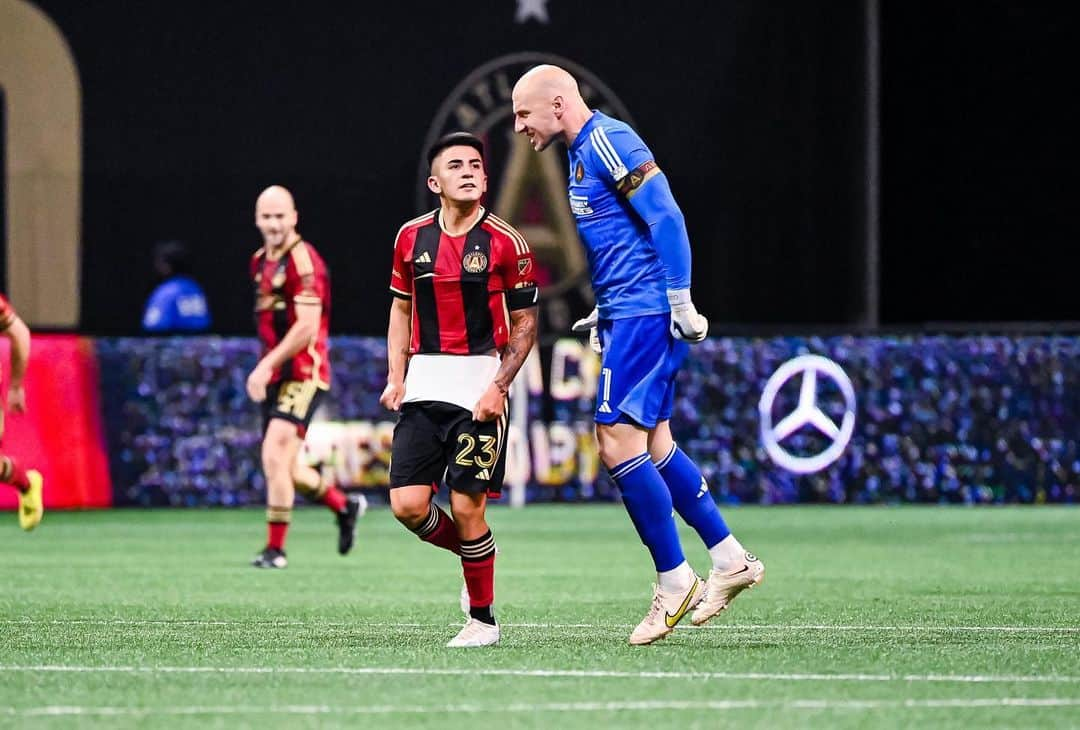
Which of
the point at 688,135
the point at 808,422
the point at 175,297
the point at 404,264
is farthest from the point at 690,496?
the point at 688,135

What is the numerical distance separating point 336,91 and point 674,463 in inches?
431

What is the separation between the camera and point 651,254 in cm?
704

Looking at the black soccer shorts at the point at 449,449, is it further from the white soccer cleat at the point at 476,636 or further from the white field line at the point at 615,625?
the white field line at the point at 615,625

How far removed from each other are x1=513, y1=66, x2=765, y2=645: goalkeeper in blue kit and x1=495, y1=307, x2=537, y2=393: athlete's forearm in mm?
231

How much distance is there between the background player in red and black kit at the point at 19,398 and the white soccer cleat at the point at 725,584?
3995 millimetres

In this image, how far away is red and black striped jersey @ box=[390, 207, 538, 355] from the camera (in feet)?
23.7

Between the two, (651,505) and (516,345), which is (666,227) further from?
(651,505)

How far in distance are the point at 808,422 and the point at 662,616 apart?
31.1 feet

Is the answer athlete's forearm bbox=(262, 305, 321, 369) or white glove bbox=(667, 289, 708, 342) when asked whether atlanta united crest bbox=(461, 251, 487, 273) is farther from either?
athlete's forearm bbox=(262, 305, 321, 369)

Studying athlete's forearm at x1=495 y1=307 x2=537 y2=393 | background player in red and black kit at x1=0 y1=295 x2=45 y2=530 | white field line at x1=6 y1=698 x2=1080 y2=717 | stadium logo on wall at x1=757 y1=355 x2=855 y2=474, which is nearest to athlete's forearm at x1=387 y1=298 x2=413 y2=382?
athlete's forearm at x1=495 y1=307 x2=537 y2=393

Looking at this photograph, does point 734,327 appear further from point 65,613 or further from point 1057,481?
point 65,613

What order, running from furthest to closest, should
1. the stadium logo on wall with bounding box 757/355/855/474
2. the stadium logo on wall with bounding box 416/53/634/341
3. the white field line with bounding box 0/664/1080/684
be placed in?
the stadium logo on wall with bounding box 416/53/634/341, the stadium logo on wall with bounding box 757/355/855/474, the white field line with bounding box 0/664/1080/684

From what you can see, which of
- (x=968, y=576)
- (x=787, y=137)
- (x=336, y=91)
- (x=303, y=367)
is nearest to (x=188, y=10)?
(x=336, y=91)

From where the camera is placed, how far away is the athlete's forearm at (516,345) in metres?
7.07
